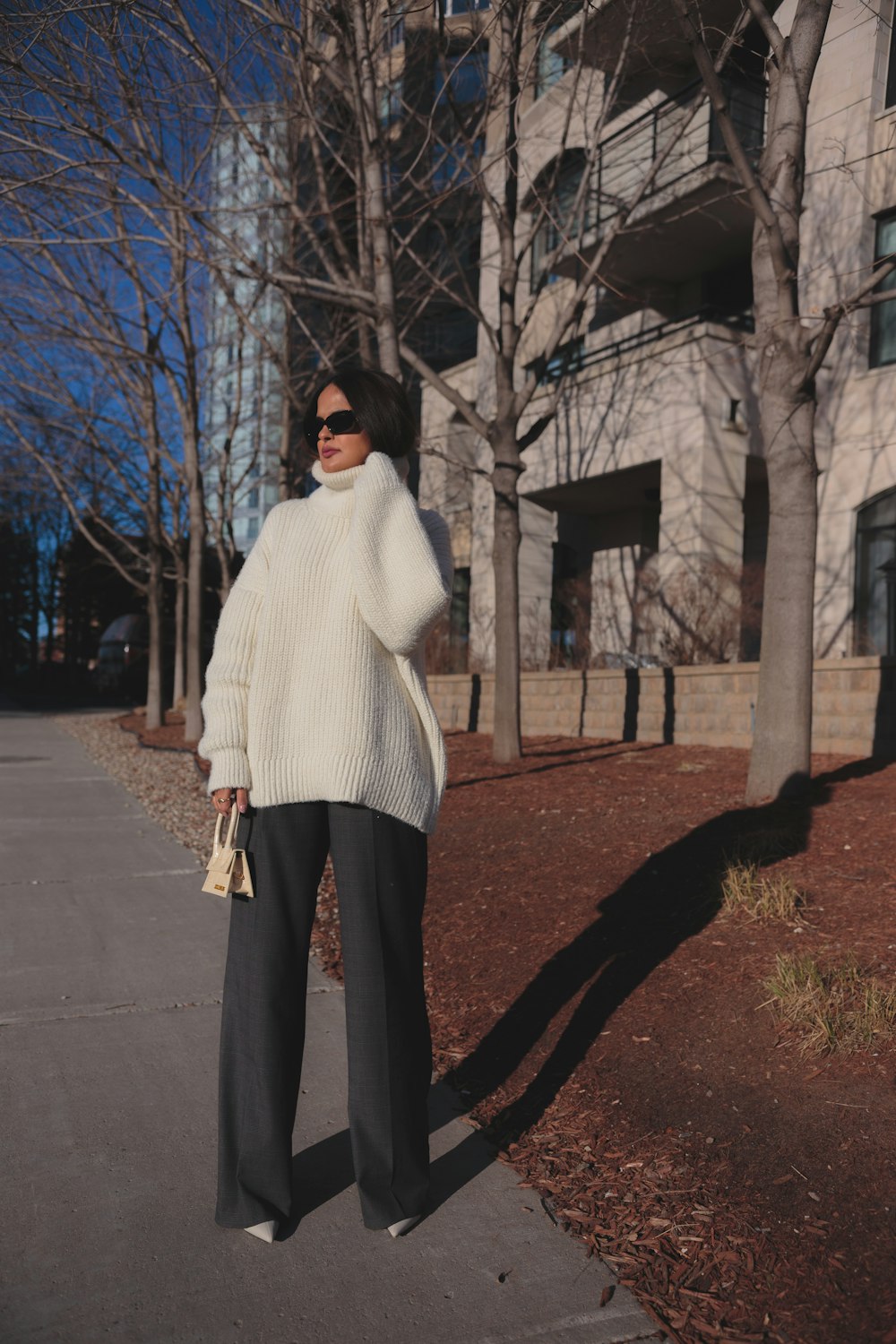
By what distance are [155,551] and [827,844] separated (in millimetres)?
14717

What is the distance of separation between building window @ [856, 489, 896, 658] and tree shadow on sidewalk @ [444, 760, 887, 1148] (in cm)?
750

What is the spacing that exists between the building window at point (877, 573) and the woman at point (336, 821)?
36.6 feet

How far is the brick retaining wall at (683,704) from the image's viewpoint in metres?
8.22

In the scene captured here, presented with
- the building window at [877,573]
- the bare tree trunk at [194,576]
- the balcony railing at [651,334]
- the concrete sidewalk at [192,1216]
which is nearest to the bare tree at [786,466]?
the concrete sidewalk at [192,1216]

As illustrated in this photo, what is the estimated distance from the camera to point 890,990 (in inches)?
132

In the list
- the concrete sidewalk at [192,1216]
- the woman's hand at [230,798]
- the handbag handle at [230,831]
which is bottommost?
the concrete sidewalk at [192,1216]

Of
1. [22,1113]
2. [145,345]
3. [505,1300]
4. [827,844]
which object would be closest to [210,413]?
[145,345]

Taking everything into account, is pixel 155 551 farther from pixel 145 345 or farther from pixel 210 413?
pixel 145 345

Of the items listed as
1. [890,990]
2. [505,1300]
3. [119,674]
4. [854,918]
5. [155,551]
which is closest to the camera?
[505,1300]

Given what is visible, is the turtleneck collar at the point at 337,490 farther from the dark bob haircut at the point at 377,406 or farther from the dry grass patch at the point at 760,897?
the dry grass patch at the point at 760,897

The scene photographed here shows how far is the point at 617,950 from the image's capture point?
13.9ft

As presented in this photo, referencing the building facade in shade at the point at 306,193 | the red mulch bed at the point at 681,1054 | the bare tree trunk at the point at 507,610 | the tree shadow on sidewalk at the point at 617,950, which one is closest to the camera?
the red mulch bed at the point at 681,1054

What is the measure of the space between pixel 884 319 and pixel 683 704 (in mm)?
6440

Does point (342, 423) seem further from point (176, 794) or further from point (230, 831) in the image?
point (176, 794)
